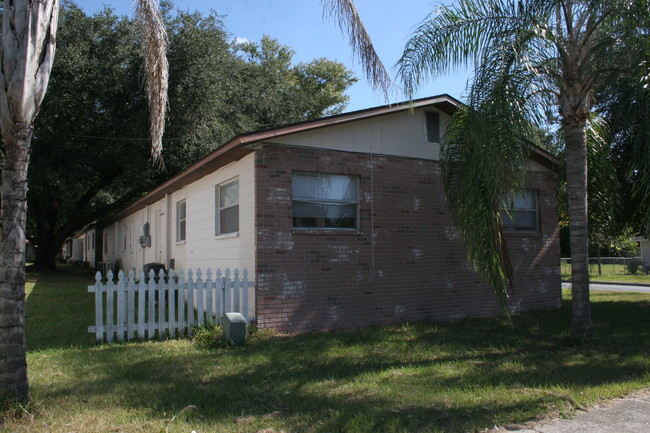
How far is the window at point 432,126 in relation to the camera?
10492 millimetres

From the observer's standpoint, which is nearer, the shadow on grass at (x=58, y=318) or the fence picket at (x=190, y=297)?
the shadow on grass at (x=58, y=318)

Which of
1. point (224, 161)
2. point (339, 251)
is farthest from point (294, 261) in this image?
point (224, 161)

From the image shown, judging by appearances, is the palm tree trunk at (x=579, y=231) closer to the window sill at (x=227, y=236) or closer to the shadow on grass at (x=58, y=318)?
the window sill at (x=227, y=236)

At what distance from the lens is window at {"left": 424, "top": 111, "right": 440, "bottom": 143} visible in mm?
10492

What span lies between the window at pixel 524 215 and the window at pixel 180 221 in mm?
8047

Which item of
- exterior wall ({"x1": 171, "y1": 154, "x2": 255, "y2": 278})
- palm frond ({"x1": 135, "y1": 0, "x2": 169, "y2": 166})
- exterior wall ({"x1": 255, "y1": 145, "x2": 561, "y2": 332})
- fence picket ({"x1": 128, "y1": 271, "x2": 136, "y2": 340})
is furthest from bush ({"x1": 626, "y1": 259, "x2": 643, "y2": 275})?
palm frond ({"x1": 135, "y1": 0, "x2": 169, "y2": 166})

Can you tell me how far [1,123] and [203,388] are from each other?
3.16 m

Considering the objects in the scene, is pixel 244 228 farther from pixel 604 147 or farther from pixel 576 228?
pixel 604 147

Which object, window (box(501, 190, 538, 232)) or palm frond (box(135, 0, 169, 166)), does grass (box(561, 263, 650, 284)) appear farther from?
palm frond (box(135, 0, 169, 166))

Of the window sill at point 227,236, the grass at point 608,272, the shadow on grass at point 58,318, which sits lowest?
the grass at point 608,272

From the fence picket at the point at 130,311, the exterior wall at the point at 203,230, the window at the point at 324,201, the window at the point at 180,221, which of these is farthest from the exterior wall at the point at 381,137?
the window at the point at 180,221

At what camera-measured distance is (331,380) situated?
228 inches

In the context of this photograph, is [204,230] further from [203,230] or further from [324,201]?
[324,201]

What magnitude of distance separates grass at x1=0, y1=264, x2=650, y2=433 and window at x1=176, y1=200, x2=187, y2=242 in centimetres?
512
